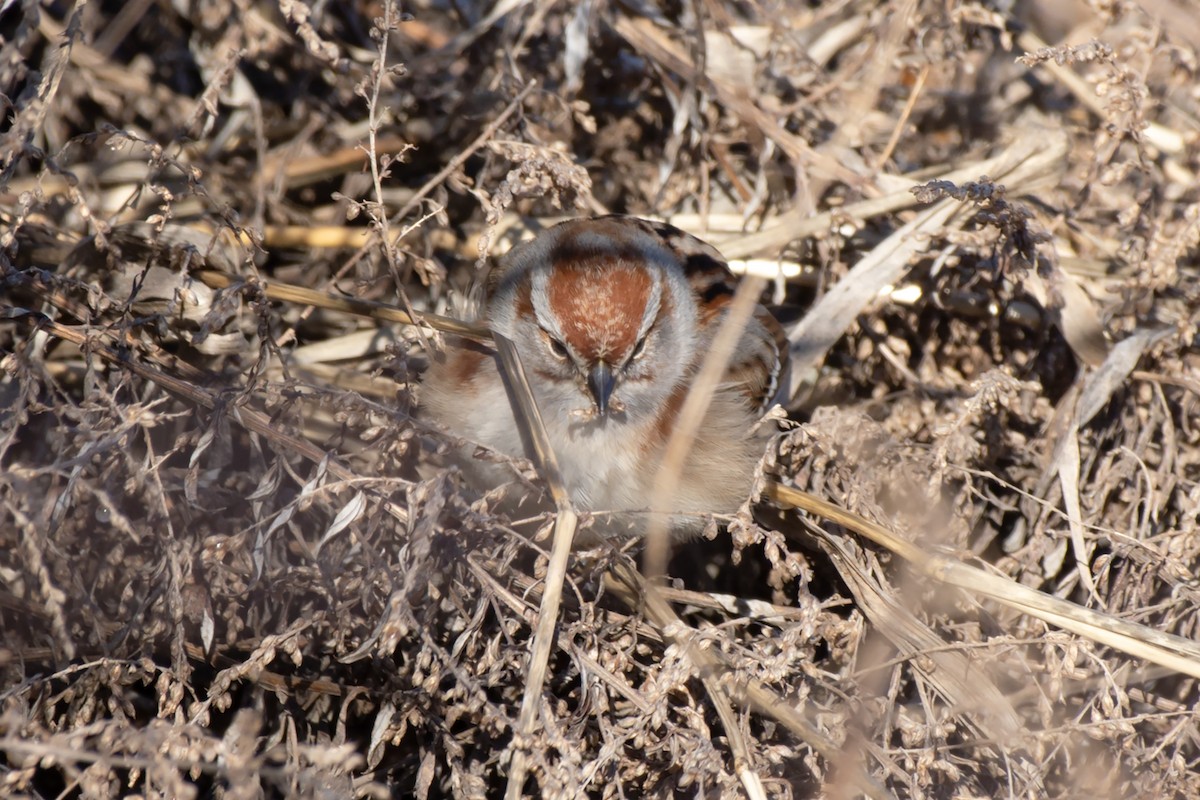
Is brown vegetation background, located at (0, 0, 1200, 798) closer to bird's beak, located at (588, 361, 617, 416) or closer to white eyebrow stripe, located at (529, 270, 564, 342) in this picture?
white eyebrow stripe, located at (529, 270, 564, 342)

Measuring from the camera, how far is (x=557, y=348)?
12.3 ft

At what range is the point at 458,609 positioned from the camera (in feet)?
10.3

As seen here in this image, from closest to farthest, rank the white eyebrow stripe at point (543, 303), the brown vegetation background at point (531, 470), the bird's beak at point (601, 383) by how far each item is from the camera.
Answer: the brown vegetation background at point (531, 470), the bird's beak at point (601, 383), the white eyebrow stripe at point (543, 303)

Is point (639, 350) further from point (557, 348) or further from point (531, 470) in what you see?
point (531, 470)

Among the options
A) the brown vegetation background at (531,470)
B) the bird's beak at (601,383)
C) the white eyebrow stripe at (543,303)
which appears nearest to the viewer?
the brown vegetation background at (531,470)

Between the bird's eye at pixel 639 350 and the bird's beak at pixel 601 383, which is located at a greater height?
the bird's eye at pixel 639 350

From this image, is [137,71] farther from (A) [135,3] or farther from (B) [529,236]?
(B) [529,236]

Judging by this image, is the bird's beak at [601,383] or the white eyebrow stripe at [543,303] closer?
the bird's beak at [601,383]

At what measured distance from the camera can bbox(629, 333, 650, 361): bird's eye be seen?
12.2 ft

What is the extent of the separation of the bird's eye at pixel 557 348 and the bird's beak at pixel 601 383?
13 cm

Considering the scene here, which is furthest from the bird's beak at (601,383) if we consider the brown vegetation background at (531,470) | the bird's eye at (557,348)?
the brown vegetation background at (531,470)

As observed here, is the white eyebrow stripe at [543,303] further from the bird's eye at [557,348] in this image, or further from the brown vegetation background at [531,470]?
the brown vegetation background at [531,470]

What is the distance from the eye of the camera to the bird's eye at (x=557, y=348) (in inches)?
146

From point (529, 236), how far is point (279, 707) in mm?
2214
